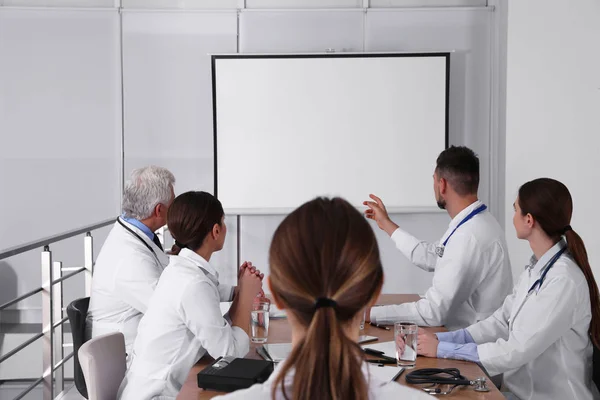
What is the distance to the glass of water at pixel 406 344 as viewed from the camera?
182cm

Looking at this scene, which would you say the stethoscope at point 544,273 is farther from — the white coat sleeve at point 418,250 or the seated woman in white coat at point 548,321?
the white coat sleeve at point 418,250

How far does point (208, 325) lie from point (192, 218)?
0.37 meters

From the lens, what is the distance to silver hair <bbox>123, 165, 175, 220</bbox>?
2.81 m

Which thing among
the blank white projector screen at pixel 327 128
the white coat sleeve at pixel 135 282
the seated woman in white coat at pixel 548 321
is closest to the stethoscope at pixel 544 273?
the seated woman in white coat at pixel 548 321

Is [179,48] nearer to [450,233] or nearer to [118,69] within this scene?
[118,69]

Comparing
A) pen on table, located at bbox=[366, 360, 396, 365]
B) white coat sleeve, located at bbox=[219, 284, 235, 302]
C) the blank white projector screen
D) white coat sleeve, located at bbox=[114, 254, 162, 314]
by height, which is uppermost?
the blank white projector screen

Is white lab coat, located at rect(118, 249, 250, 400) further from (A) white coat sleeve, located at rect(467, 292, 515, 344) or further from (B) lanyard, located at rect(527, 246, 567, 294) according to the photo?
(B) lanyard, located at rect(527, 246, 567, 294)

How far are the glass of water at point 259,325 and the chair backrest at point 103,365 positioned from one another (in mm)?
416

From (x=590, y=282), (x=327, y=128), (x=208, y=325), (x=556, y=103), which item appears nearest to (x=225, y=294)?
(x=208, y=325)

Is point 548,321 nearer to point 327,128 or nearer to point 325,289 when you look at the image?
point 325,289

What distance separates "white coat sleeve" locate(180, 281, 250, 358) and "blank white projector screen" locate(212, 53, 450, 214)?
3.14 metres

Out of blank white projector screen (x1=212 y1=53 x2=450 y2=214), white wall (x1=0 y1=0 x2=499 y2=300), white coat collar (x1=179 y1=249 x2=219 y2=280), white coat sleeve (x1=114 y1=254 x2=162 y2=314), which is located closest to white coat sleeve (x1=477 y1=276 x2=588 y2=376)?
white coat collar (x1=179 y1=249 x2=219 y2=280)

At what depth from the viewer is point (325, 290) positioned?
1013 mm

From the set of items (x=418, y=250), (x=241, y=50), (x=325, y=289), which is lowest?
(x=418, y=250)
